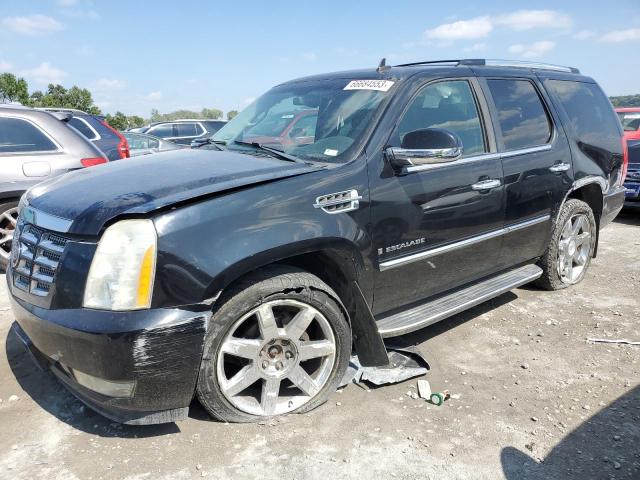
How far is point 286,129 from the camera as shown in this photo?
3.44 metres

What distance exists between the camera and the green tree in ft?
177

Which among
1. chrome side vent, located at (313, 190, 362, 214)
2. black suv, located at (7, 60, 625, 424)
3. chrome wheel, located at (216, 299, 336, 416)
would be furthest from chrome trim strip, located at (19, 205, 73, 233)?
chrome side vent, located at (313, 190, 362, 214)

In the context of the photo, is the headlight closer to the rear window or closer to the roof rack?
the roof rack

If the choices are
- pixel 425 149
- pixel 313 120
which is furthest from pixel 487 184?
pixel 313 120

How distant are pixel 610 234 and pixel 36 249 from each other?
7.10 meters

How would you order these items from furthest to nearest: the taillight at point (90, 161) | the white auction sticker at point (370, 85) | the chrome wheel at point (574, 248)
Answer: the taillight at point (90, 161) < the chrome wheel at point (574, 248) < the white auction sticker at point (370, 85)

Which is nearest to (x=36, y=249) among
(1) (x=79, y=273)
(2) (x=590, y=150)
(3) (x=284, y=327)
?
(1) (x=79, y=273)

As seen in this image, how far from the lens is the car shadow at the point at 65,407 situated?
2631mm

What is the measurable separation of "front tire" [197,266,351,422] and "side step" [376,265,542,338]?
40 cm

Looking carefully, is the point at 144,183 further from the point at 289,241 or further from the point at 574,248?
the point at 574,248

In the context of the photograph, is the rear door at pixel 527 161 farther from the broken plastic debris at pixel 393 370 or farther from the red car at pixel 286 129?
the red car at pixel 286 129

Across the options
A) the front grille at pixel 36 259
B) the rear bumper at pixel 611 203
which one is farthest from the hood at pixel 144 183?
the rear bumper at pixel 611 203

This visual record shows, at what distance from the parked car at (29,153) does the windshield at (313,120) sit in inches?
86.8

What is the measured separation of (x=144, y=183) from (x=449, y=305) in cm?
209
